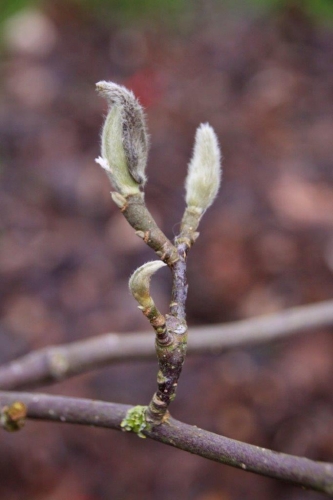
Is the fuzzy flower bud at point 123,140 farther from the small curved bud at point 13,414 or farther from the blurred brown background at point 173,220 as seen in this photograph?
the blurred brown background at point 173,220

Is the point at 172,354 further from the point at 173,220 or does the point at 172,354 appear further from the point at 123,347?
the point at 173,220

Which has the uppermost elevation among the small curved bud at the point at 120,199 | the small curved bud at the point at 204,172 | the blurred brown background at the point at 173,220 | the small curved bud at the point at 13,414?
the blurred brown background at the point at 173,220

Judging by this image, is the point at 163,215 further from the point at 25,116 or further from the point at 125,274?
the point at 25,116

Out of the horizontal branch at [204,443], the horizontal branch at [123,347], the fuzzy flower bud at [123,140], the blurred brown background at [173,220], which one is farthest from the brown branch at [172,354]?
the blurred brown background at [173,220]

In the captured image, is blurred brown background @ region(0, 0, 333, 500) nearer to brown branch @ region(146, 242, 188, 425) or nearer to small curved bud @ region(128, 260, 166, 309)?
brown branch @ region(146, 242, 188, 425)

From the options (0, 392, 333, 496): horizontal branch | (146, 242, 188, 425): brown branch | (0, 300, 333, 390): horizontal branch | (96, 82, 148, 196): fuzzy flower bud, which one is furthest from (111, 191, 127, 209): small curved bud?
(0, 300, 333, 390): horizontal branch

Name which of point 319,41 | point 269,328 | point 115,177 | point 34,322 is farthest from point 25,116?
point 115,177
